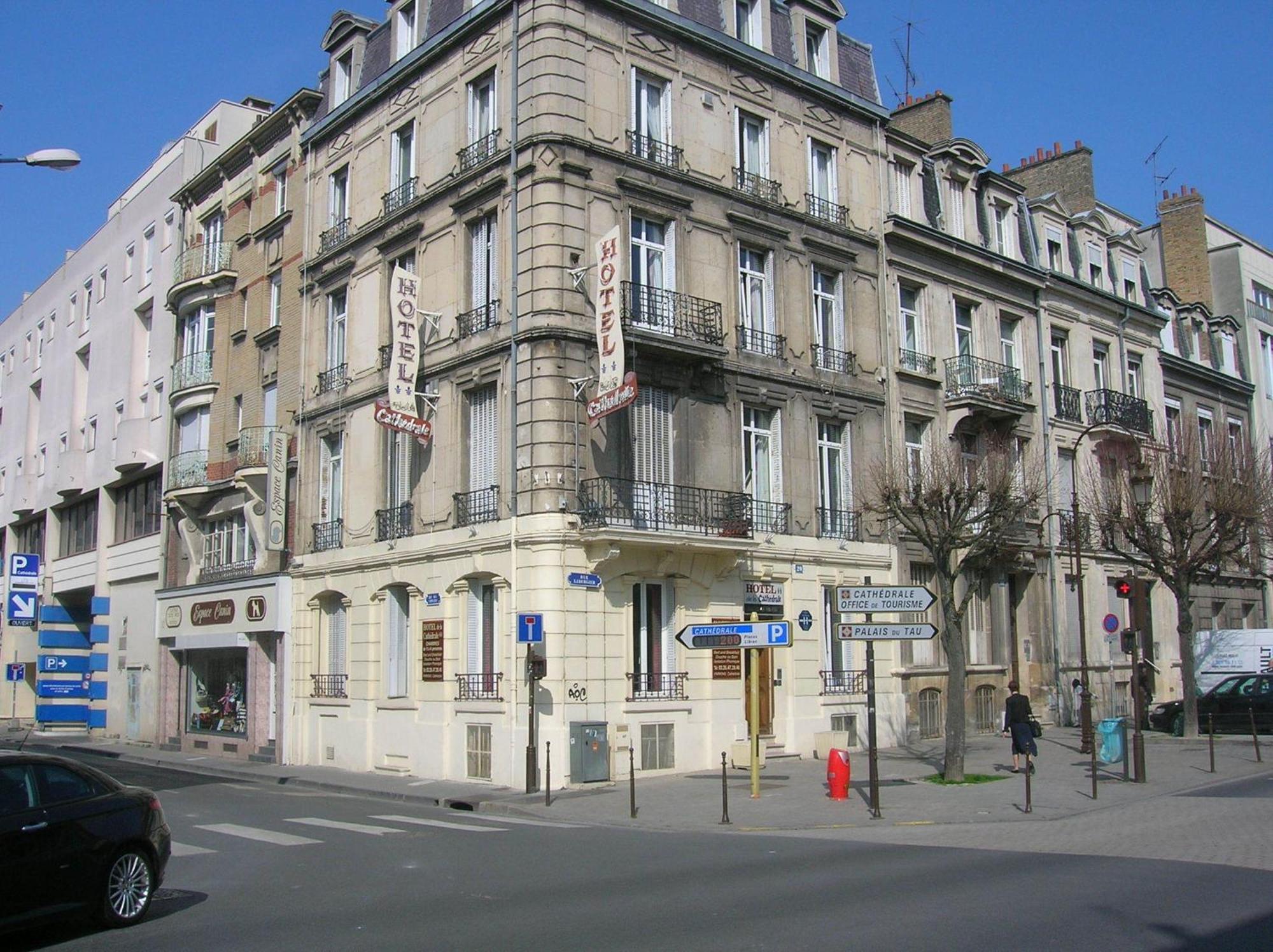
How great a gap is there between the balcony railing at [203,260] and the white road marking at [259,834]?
21243mm

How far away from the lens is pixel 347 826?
16.2m

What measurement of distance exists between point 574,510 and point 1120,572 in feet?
65.5

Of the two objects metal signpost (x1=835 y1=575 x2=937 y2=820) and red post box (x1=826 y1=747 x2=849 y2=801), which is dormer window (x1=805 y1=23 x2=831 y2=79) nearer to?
metal signpost (x1=835 y1=575 x2=937 y2=820)

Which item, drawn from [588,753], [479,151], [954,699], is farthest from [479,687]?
[479,151]

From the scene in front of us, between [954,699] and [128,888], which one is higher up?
[954,699]

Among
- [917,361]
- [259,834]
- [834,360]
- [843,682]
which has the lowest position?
[259,834]

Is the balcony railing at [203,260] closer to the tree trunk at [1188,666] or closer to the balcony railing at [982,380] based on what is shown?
the balcony railing at [982,380]

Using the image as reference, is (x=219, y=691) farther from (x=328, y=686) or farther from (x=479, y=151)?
(x=479, y=151)

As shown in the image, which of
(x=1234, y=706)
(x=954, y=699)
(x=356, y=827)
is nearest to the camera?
(x=356, y=827)

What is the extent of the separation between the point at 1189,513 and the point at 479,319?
17588 mm

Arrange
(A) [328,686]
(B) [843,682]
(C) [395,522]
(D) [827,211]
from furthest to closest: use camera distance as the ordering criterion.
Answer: (D) [827,211] → (A) [328,686] → (B) [843,682] → (C) [395,522]

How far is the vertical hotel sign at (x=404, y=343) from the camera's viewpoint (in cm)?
2405

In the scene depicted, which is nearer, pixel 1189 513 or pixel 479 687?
pixel 479 687

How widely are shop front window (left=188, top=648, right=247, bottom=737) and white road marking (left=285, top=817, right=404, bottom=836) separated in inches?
563
